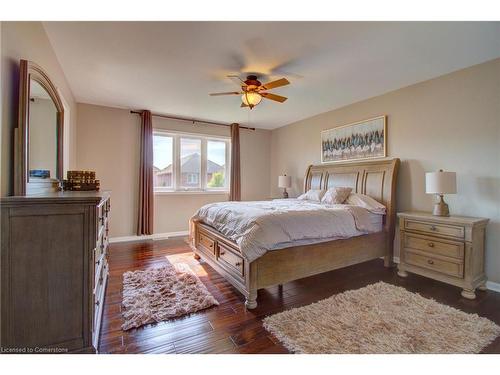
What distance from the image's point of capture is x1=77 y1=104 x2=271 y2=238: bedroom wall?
13.9 feet

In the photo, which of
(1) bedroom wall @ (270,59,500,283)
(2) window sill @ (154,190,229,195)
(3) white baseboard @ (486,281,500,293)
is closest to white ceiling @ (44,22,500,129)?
(1) bedroom wall @ (270,59,500,283)

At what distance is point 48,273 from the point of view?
1367 mm

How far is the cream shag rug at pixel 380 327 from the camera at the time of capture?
163cm

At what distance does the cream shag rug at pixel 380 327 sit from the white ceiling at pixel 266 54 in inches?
97.1

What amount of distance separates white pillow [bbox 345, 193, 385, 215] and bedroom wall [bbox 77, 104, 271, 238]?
10.3 feet

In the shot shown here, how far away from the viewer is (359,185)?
375 centimetres

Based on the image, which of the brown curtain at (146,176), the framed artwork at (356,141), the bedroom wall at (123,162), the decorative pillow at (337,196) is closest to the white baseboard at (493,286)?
the decorative pillow at (337,196)

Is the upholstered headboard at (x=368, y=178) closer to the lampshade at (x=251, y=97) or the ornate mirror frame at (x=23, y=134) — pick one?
the lampshade at (x=251, y=97)

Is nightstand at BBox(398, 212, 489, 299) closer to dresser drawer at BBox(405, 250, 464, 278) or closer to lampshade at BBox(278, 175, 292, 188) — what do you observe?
dresser drawer at BBox(405, 250, 464, 278)

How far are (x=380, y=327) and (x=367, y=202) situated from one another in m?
1.84

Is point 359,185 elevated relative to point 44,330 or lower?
elevated
